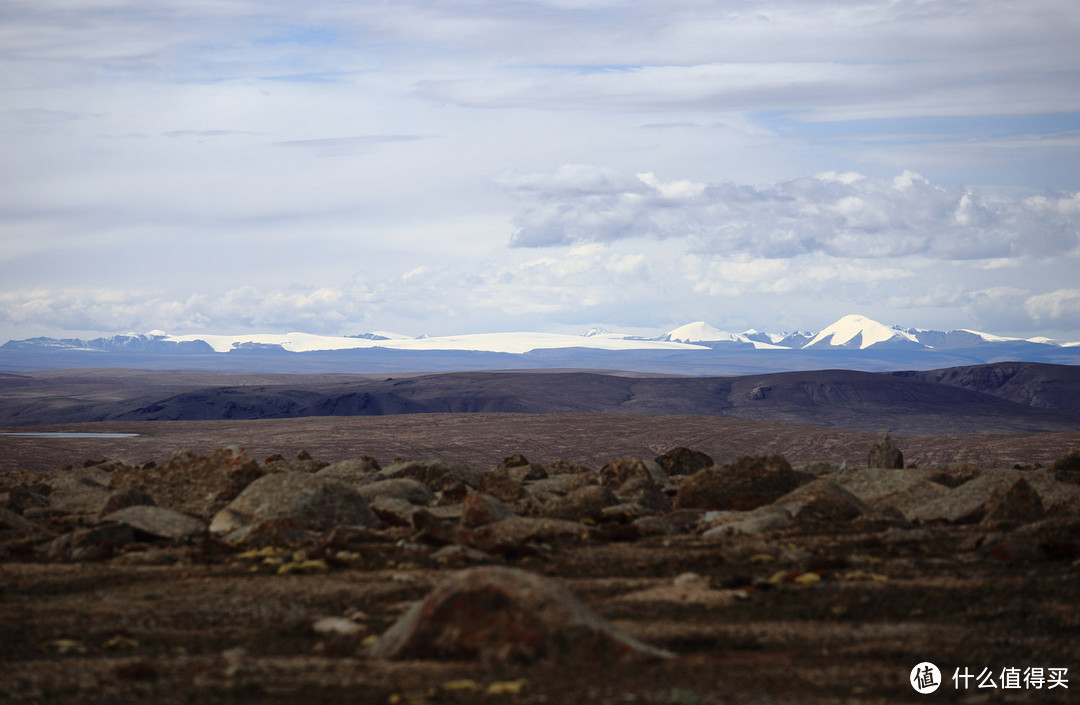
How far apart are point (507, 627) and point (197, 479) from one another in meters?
17.5

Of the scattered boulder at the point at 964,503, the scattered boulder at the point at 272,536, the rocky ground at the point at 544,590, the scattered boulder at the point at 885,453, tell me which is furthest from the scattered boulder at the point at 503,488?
the scattered boulder at the point at 885,453

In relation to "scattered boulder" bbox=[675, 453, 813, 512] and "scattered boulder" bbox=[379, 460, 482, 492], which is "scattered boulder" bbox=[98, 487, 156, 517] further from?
"scattered boulder" bbox=[675, 453, 813, 512]

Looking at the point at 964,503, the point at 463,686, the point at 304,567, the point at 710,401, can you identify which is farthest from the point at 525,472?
the point at 710,401

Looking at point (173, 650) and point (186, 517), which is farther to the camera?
point (186, 517)

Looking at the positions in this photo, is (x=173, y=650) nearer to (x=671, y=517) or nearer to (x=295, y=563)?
Result: (x=295, y=563)

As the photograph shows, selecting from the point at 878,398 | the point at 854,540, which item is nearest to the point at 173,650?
the point at 854,540

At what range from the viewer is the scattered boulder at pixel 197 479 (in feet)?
78.5

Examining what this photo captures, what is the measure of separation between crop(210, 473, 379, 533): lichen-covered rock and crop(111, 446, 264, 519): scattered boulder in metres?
3.20

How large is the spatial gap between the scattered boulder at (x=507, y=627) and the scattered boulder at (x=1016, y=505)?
12088 mm

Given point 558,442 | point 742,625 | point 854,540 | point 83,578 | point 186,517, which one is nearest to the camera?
point 742,625

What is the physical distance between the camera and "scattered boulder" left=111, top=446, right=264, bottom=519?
942 inches

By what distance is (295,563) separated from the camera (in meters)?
15.2

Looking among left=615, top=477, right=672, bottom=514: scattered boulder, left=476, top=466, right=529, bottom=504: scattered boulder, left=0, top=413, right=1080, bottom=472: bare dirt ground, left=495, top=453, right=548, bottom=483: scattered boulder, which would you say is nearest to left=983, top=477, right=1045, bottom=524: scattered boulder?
left=615, top=477, right=672, bottom=514: scattered boulder

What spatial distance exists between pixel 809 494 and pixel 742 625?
10.6m
